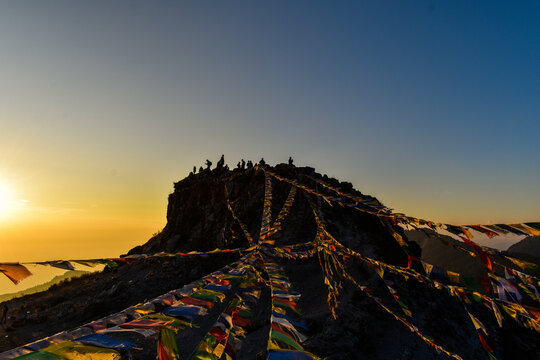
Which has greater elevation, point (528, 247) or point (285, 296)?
point (285, 296)

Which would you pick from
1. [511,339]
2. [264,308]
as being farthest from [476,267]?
[264,308]

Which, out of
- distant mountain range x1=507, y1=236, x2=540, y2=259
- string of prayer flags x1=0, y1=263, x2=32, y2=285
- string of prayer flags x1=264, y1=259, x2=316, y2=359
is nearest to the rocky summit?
string of prayer flags x1=264, y1=259, x2=316, y2=359

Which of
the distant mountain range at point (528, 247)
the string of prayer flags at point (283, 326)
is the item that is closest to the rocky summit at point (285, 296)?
the string of prayer flags at point (283, 326)

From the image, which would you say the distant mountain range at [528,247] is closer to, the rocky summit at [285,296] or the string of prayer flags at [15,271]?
the rocky summit at [285,296]

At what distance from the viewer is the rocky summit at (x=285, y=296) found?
399cm

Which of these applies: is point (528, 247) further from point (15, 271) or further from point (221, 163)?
point (15, 271)

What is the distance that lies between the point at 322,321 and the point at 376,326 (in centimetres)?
234

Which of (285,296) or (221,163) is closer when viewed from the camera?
(285,296)

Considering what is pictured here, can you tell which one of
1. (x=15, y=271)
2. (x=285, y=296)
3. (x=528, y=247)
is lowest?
(x=528, y=247)

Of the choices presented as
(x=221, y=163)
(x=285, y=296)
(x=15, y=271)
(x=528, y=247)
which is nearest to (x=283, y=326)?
(x=285, y=296)

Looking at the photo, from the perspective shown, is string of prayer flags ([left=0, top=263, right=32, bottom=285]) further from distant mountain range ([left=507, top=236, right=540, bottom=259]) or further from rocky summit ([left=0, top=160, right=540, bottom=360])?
distant mountain range ([left=507, top=236, right=540, bottom=259])

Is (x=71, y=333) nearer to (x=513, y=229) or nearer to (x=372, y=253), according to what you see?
(x=513, y=229)

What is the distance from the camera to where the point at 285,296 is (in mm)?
5883

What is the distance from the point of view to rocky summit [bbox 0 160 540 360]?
13.1 ft
